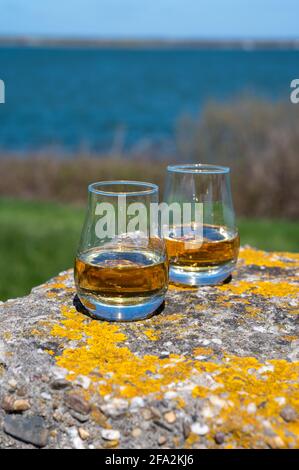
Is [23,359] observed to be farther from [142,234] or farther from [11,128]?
[11,128]

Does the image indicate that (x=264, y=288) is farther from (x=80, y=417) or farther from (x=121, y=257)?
(x=80, y=417)

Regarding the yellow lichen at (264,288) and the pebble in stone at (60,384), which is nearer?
the pebble in stone at (60,384)

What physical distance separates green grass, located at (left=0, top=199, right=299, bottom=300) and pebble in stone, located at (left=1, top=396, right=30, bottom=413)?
440 centimetres

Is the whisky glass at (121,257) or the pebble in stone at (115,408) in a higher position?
the whisky glass at (121,257)

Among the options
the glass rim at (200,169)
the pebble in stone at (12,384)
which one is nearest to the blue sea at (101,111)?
the glass rim at (200,169)

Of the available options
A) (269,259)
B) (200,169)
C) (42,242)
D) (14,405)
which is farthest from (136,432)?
(42,242)

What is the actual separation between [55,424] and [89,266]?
433mm

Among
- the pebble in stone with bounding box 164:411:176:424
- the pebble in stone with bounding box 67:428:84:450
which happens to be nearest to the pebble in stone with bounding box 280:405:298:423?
the pebble in stone with bounding box 164:411:176:424

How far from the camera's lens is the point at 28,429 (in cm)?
137

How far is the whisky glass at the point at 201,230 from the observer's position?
6.34 feet

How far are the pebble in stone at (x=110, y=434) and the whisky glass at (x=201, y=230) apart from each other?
0.72 metres

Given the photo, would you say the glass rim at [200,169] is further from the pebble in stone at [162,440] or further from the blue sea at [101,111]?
the blue sea at [101,111]

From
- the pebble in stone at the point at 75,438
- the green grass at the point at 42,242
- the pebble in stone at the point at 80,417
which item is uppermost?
the pebble in stone at the point at 80,417

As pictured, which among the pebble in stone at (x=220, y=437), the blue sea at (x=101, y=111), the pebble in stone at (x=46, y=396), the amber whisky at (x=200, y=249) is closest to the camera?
the pebble in stone at (x=220, y=437)
